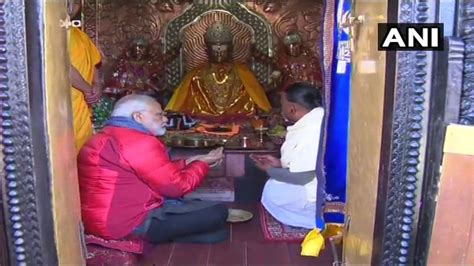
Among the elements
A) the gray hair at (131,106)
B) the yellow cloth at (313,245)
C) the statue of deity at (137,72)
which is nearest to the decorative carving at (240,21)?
the statue of deity at (137,72)

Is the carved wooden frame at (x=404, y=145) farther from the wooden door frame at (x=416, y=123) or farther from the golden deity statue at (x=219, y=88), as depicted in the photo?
the golden deity statue at (x=219, y=88)

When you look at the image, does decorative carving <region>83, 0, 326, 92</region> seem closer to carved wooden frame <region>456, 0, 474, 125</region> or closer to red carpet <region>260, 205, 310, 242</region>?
red carpet <region>260, 205, 310, 242</region>

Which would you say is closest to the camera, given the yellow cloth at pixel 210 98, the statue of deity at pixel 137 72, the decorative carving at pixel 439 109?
the decorative carving at pixel 439 109

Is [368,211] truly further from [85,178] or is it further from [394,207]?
[85,178]

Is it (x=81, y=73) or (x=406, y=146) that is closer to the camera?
(x=406, y=146)

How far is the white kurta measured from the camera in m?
3.44

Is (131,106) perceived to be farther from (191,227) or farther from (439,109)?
(439,109)

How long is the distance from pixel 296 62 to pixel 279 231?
3147 millimetres

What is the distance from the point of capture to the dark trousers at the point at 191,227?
10.5 feet

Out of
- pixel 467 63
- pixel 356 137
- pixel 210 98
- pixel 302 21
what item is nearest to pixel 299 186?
pixel 356 137

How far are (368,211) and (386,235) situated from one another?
109 millimetres

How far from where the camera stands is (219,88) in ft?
20.1

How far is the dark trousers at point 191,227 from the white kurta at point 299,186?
1.14 ft

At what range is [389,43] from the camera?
1662 mm
